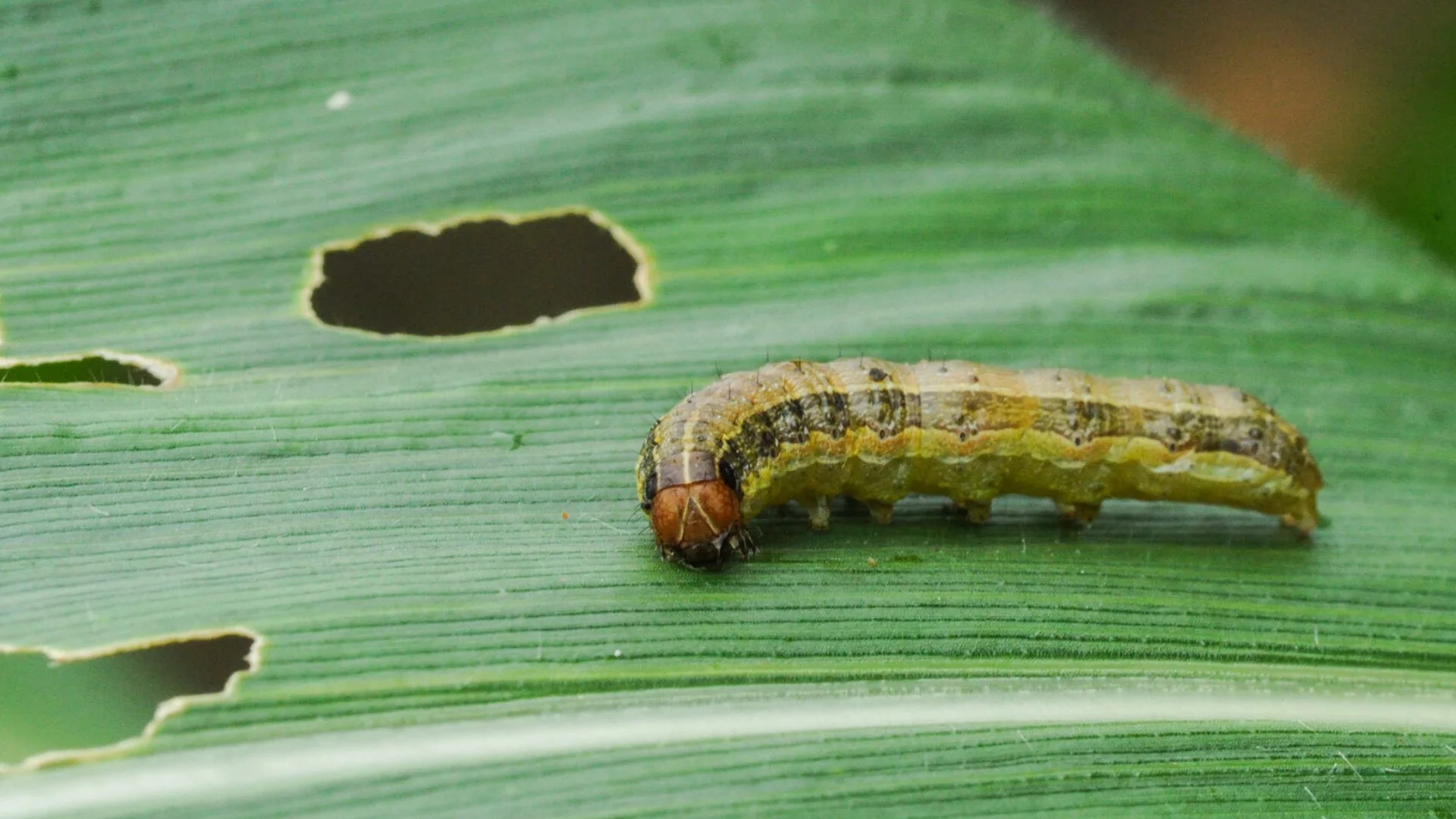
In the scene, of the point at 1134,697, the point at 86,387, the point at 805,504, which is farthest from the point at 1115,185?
the point at 86,387

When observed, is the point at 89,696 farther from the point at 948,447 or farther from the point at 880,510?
the point at 948,447

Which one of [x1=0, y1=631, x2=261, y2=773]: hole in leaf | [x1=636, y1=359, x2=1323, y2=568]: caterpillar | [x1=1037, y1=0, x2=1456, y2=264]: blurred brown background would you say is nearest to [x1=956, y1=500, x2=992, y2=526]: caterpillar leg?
[x1=636, y1=359, x2=1323, y2=568]: caterpillar

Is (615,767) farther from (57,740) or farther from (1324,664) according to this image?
(1324,664)

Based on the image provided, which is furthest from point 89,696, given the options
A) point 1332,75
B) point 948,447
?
point 1332,75

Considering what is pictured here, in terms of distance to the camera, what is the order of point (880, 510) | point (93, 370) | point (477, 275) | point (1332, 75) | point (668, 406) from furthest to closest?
1. point (1332, 75)
2. point (477, 275)
3. point (668, 406)
4. point (880, 510)
5. point (93, 370)

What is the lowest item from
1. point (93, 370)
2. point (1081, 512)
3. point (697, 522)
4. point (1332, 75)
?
point (1081, 512)

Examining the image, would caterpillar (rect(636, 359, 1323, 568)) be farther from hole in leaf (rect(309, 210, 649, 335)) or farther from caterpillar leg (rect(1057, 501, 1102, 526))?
hole in leaf (rect(309, 210, 649, 335))

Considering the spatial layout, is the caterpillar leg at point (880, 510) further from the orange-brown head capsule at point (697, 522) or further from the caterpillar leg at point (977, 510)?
the orange-brown head capsule at point (697, 522)
